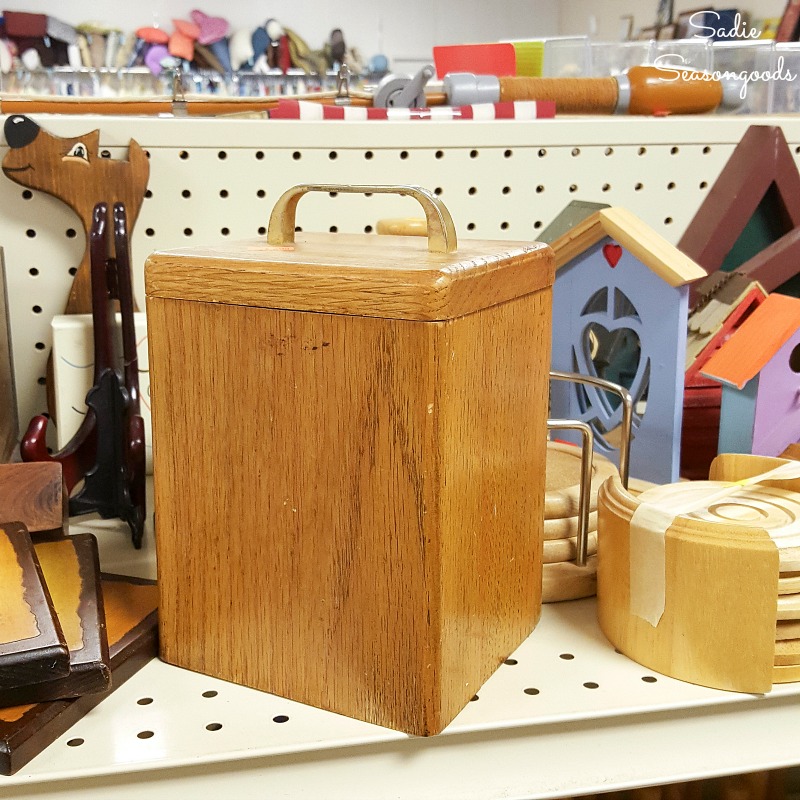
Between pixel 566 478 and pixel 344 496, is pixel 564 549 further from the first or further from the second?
pixel 344 496

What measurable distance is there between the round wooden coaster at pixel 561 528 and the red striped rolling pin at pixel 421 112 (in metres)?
0.42

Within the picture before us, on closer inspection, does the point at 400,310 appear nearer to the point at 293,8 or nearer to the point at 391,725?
the point at 391,725

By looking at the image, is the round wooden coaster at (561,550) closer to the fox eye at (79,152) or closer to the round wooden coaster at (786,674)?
the round wooden coaster at (786,674)

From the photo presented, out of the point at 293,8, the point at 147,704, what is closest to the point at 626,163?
the point at 147,704

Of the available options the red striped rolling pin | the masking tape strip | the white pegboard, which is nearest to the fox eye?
the white pegboard

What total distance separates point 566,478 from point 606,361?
167mm

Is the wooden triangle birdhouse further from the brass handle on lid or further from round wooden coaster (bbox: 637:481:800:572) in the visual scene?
the brass handle on lid

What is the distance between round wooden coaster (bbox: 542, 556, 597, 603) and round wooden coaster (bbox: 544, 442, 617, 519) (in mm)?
34

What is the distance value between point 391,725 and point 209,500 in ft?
0.51

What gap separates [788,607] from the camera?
0.48 meters

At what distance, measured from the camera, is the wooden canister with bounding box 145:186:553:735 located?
0.43 meters

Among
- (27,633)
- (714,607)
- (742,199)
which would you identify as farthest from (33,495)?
(742,199)

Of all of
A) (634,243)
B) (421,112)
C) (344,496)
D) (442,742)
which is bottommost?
(442,742)

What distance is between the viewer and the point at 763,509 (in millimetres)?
533
